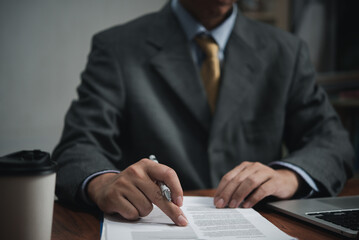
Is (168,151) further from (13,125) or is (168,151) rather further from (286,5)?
(286,5)

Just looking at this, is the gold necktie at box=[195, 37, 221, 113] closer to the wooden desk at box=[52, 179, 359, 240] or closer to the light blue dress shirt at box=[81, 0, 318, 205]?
the light blue dress shirt at box=[81, 0, 318, 205]

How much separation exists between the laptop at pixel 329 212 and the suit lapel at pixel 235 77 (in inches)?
17.2

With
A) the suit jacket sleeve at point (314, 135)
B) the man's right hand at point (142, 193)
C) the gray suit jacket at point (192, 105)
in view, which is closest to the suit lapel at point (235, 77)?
the gray suit jacket at point (192, 105)

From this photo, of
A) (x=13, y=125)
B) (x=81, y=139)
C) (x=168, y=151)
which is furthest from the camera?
(x=13, y=125)

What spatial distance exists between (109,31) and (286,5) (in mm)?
1544

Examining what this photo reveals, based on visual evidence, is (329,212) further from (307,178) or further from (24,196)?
(24,196)

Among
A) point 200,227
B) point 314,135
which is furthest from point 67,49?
point 200,227

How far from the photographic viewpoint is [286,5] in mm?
2383

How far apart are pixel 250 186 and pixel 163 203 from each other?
0.74ft

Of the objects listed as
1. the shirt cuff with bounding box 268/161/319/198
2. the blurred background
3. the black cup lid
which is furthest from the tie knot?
the blurred background

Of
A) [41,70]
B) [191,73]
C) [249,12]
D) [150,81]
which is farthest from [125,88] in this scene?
[249,12]

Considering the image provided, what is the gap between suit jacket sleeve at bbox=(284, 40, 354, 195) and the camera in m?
0.91

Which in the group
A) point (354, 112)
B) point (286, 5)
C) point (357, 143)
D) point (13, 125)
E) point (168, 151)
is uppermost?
point (286, 5)

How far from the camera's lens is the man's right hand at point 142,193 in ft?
1.97
